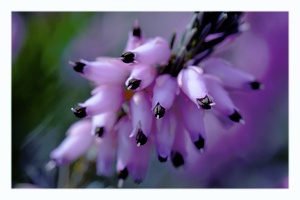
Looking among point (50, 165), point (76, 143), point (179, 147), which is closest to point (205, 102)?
point (179, 147)

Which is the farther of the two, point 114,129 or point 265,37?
point 265,37

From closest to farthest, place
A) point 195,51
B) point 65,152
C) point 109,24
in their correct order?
point 195,51 < point 65,152 < point 109,24

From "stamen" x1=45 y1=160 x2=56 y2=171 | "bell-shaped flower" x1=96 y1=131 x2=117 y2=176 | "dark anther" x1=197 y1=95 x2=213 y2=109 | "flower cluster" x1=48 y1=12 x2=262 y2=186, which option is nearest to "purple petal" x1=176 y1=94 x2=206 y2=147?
"flower cluster" x1=48 y1=12 x2=262 y2=186

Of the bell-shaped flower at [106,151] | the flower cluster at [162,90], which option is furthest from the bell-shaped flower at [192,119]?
the bell-shaped flower at [106,151]

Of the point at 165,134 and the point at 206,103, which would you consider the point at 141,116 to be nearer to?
the point at 165,134

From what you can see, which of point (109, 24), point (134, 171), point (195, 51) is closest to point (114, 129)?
point (134, 171)

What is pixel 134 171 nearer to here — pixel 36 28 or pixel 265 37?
pixel 36 28
